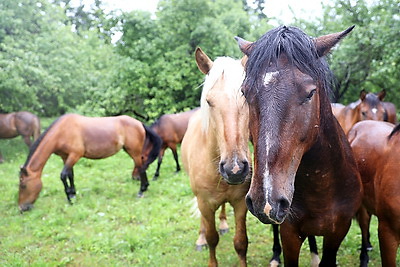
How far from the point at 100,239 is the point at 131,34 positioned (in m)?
9.12

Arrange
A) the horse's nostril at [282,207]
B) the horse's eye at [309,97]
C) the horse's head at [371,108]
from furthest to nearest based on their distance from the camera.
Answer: the horse's head at [371,108] → the horse's eye at [309,97] → the horse's nostril at [282,207]

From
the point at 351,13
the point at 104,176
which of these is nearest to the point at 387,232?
the point at 104,176

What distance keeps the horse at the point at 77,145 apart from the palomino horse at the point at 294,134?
4869 mm

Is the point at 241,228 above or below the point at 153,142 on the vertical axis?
above

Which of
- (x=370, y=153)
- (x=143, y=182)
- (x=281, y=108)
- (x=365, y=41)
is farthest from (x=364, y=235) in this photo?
(x=365, y=41)

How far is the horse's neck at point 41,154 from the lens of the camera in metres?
5.41

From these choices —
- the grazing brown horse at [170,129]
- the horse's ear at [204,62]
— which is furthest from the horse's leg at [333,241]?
the grazing brown horse at [170,129]

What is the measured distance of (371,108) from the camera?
536 centimetres

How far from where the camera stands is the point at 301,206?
6.44 feet

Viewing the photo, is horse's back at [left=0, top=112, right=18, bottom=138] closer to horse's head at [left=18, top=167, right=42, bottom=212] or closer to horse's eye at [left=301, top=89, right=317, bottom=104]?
horse's head at [left=18, top=167, right=42, bottom=212]

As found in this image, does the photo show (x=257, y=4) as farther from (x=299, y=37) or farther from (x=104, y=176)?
(x=299, y=37)

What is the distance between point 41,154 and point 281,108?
534 cm

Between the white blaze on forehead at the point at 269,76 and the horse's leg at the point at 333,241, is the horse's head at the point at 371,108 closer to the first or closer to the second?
the horse's leg at the point at 333,241

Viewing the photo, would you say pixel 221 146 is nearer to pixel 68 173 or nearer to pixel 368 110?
pixel 368 110
